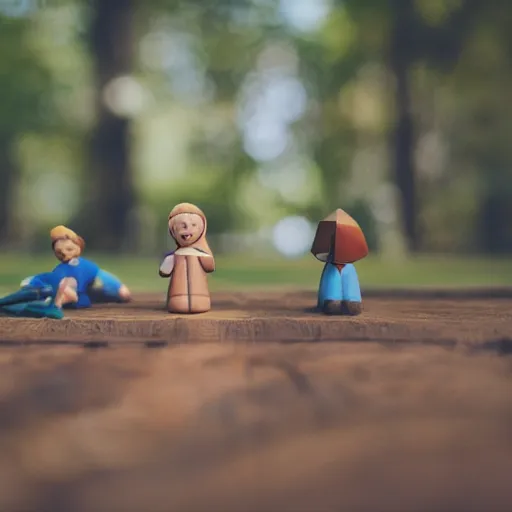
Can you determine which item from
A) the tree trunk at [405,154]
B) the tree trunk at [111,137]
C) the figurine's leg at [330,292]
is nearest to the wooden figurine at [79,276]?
the figurine's leg at [330,292]

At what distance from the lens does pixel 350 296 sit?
81.0 inches

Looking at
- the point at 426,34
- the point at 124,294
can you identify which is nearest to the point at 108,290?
the point at 124,294

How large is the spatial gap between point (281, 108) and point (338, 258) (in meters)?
11.3

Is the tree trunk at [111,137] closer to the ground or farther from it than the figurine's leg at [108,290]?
farther from it

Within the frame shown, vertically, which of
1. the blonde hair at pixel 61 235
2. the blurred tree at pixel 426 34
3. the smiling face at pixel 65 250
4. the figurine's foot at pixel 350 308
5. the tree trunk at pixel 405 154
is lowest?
the figurine's foot at pixel 350 308

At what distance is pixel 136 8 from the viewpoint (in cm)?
888

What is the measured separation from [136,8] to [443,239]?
705cm

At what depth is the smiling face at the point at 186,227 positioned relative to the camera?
220 cm

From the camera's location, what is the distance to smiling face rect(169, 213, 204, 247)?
2.20m

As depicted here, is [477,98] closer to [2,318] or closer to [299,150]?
[299,150]

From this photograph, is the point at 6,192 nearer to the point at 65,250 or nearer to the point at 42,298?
the point at 65,250

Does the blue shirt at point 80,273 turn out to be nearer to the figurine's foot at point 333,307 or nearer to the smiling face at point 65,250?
the smiling face at point 65,250

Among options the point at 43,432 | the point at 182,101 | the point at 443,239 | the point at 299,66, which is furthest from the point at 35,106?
the point at 43,432

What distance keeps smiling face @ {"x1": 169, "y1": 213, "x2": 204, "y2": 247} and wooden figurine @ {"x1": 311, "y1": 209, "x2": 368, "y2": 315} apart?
0.35m
